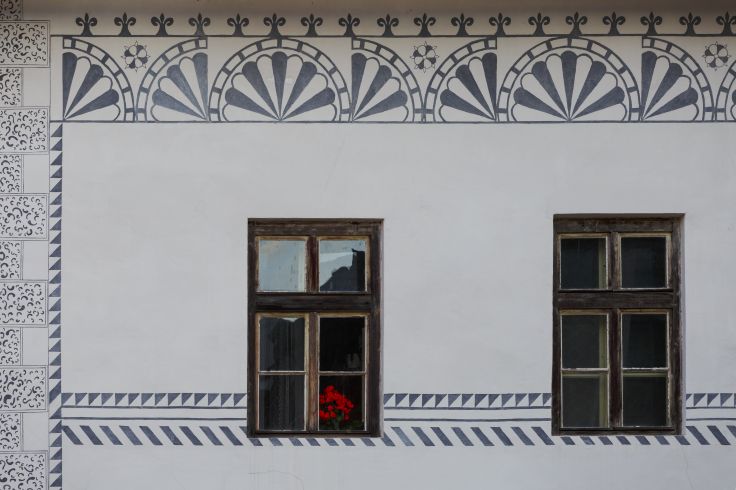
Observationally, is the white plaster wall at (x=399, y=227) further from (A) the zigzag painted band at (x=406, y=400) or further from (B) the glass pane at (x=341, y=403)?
(B) the glass pane at (x=341, y=403)

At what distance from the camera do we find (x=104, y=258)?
5797 mm

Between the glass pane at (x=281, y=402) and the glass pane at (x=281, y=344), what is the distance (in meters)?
0.06

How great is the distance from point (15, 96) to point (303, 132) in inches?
55.9

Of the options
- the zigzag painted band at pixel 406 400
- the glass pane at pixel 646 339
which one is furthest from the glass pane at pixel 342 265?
the glass pane at pixel 646 339

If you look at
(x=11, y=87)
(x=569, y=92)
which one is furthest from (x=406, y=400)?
(x=11, y=87)

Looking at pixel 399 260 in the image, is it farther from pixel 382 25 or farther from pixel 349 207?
pixel 382 25

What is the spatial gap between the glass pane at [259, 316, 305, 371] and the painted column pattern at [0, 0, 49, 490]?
41.7 inches

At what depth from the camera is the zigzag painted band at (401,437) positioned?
5789 millimetres

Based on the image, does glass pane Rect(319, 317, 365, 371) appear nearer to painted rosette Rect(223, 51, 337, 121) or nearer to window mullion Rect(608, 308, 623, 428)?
painted rosette Rect(223, 51, 337, 121)

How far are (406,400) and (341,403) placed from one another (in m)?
0.33

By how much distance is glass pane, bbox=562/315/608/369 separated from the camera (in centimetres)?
593

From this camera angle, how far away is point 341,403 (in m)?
5.89

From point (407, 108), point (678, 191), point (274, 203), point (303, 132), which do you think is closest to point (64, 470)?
point (274, 203)

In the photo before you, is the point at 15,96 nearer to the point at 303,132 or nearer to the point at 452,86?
the point at 303,132
